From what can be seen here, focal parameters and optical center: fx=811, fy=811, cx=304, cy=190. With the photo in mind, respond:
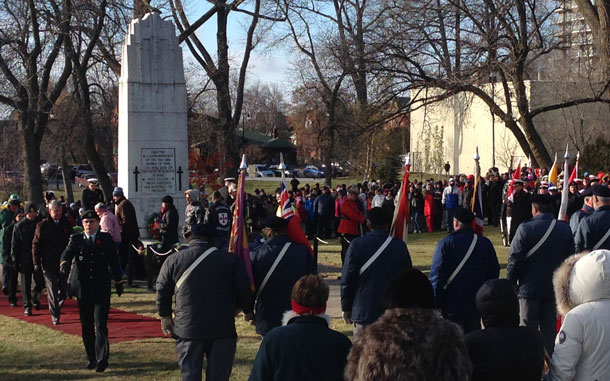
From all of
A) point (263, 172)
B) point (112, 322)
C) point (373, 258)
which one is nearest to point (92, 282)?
point (373, 258)

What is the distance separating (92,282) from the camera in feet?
30.9

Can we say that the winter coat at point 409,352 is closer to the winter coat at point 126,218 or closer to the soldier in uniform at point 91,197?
the winter coat at point 126,218

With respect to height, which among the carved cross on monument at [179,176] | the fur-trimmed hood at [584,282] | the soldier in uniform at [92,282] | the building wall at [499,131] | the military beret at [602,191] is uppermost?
the building wall at [499,131]

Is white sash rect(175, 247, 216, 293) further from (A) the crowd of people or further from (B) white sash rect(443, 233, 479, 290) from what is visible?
(B) white sash rect(443, 233, 479, 290)

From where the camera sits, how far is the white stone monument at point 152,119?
750 inches

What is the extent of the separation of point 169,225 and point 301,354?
11051 millimetres

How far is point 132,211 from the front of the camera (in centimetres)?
1647

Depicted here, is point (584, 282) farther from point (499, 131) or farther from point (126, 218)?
point (499, 131)

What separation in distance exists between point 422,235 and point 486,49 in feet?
23.0

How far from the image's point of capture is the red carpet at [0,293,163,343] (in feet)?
39.5

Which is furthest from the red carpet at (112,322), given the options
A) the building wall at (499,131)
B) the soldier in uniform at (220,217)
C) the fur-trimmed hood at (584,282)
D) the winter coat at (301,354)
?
the building wall at (499,131)

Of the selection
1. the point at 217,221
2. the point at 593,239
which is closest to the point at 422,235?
the point at 217,221

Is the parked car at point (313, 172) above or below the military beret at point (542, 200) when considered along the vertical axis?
above

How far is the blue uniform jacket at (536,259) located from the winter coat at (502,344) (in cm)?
416
